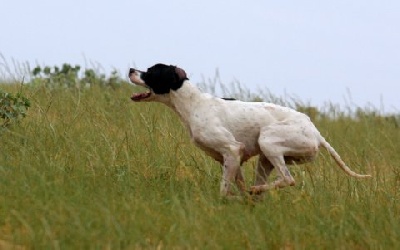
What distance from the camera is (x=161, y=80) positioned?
26.7 feet

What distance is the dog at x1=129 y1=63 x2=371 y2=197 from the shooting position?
7.87 metres

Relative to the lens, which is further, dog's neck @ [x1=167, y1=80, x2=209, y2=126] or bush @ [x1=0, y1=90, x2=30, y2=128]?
bush @ [x1=0, y1=90, x2=30, y2=128]

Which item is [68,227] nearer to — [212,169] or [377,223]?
[377,223]

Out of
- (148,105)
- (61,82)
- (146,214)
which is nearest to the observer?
(146,214)

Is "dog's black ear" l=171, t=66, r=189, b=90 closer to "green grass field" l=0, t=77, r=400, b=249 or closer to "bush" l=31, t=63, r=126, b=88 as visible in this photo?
"green grass field" l=0, t=77, r=400, b=249

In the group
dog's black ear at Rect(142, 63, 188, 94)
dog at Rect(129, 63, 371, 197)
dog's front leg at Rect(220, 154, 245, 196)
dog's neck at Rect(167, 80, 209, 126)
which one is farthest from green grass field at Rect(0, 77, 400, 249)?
dog's black ear at Rect(142, 63, 188, 94)

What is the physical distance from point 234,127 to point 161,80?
2.51ft

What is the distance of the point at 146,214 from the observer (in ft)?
22.5

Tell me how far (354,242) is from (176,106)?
211 centimetres

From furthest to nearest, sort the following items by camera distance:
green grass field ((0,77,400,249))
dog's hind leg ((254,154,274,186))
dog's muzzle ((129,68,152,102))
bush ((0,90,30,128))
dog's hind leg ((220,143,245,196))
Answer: bush ((0,90,30,128)), dog's hind leg ((254,154,274,186)), dog's muzzle ((129,68,152,102)), dog's hind leg ((220,143,245,196)), green grass field ((0,77,400,249))

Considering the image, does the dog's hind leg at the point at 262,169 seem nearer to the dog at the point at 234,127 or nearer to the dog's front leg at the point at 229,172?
the dog at the point at 234,127

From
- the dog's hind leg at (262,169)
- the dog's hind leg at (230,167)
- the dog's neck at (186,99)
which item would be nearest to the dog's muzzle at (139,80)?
the dog's neck at (186,99)

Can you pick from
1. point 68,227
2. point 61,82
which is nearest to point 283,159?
point 68,227

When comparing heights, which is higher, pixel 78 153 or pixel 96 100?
pixel 78 153
